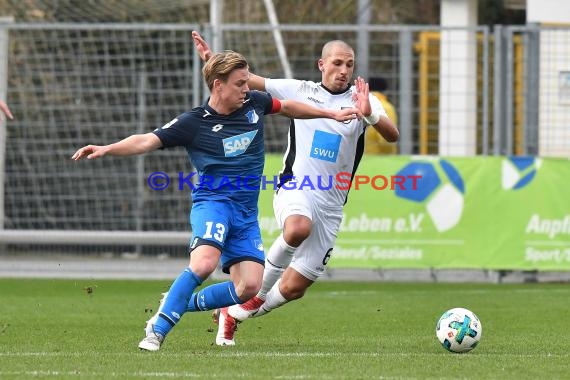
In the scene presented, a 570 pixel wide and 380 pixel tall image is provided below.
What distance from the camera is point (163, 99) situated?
664 inches

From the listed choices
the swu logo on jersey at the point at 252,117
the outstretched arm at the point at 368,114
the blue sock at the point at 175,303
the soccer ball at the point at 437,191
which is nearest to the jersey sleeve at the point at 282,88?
the outstretched arm at the point at 368,114

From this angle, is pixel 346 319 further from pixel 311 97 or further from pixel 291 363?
pixel 291 363

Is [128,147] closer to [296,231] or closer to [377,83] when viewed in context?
[296,231]

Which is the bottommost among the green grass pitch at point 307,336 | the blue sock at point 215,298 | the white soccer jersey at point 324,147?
the green grass pitch at point 307,336

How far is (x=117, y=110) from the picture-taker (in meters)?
17.0

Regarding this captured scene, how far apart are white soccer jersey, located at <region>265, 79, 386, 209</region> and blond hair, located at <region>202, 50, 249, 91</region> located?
1350 mm

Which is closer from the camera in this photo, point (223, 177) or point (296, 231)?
point (223, 177)

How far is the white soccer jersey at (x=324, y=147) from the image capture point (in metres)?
9.96

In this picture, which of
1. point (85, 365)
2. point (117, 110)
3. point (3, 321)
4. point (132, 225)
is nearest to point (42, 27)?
point (117, 110)

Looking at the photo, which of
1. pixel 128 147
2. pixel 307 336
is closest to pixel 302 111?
pixel 128 147

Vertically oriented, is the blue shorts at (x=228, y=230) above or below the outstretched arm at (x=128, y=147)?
below

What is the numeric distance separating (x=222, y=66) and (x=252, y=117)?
1.51 ft

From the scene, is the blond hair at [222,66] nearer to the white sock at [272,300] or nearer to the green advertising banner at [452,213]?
the white sock at [272,300]

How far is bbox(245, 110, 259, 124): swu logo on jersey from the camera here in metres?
8.73
